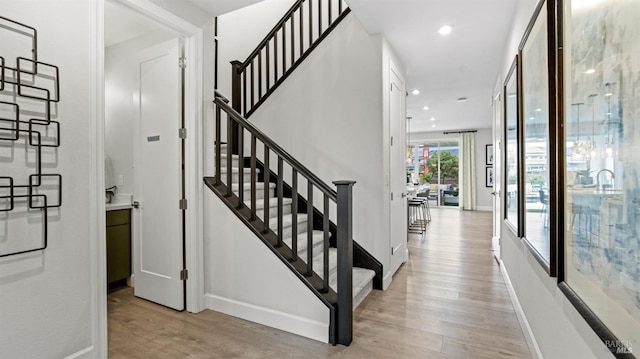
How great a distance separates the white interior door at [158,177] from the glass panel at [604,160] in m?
2.66

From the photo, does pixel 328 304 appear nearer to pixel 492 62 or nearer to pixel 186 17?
pixel 186 17

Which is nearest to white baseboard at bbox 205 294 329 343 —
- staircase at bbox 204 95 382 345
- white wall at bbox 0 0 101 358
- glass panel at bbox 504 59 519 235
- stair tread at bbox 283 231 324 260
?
staircase at bbox 204 95 382 345

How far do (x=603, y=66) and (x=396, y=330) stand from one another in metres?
2.13

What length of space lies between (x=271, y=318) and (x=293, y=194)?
1.00 meters

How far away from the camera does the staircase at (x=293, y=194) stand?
7.54 feet

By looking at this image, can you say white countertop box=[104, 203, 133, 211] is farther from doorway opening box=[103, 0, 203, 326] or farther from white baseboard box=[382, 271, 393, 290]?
white baseboard box=[382, 271, 393, 290]

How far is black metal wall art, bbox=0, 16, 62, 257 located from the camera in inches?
63.2

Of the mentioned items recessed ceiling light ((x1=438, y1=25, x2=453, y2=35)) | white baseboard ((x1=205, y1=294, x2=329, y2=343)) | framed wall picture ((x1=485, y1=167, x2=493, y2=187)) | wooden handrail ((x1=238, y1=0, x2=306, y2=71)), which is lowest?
white baseboard ((x1=205, y1=294, x2=329, y2=343))

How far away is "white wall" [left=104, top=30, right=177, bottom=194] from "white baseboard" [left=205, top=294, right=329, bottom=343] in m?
1.67

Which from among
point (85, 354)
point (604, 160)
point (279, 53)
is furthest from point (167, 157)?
point (604, 160)

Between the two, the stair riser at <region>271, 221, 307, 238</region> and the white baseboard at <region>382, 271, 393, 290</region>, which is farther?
the white baseboard at <region>382, 271, 393, 290</region>

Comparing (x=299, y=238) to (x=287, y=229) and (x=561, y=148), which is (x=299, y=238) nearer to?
(x=287, y=229)

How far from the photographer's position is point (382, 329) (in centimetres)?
247

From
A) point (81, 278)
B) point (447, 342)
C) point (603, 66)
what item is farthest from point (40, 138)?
point (447, 342)
